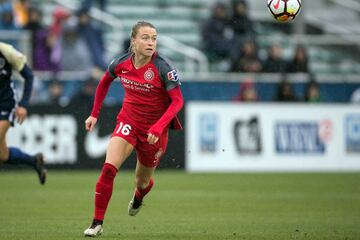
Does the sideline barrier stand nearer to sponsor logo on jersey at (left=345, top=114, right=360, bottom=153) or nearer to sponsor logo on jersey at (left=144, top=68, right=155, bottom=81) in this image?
sponsor logo on jersey at (left=345, top=114, right=360, bottom=153)

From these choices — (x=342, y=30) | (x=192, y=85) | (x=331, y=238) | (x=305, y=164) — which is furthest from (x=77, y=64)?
(x=331, y=238)

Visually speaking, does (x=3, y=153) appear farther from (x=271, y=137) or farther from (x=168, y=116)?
(x=271, y=137)

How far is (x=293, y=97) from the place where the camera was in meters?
21.9

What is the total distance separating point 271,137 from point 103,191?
11.4 meters

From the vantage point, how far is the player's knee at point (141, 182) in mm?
11138

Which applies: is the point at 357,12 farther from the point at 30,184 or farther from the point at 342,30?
the point at 30,184

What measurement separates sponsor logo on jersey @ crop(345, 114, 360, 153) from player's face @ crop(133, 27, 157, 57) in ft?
39.4

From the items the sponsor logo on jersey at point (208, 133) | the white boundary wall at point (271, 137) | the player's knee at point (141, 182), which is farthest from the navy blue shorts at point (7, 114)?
the sponsor logo on jersey at point (208, 133)

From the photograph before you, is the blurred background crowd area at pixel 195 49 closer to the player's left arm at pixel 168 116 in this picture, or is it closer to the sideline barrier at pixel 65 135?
the sideline barrier at pixel 65 135

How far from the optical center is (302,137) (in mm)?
21078

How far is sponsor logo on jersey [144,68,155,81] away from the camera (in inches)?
402

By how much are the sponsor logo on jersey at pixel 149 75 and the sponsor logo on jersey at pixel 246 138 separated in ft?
34.9

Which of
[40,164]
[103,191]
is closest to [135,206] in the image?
[103,191]

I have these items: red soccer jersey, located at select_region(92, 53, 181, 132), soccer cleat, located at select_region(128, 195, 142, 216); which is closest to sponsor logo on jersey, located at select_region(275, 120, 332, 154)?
soccer cleat, located at select_region(128, 195, 142, 216)
